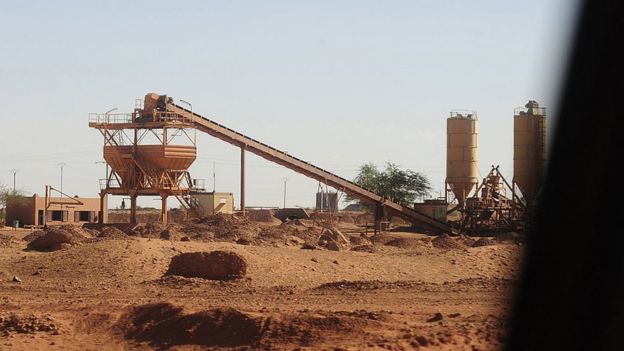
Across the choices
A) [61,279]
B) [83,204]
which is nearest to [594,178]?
[61,279]

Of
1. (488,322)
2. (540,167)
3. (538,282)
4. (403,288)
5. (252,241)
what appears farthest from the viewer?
(540,167)

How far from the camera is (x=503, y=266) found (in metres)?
37.6

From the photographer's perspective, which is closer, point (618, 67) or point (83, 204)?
point (618, 67)

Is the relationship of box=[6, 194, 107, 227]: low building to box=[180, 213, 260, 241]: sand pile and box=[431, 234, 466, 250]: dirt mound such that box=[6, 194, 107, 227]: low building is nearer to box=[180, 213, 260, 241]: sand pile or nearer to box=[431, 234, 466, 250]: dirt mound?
box=[180, 213, 260, 241]: sand pile

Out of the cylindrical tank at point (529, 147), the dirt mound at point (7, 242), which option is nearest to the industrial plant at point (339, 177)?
the cylindrical tank at point (529, 147)

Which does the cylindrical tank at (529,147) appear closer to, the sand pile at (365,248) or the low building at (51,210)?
the sand pile at (365,248)

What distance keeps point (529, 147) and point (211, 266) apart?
3766cm

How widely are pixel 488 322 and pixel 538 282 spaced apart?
722 centimetres

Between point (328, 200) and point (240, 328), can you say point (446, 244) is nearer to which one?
point (240, 328)

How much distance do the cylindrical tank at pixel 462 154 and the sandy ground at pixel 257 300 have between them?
83.9ft

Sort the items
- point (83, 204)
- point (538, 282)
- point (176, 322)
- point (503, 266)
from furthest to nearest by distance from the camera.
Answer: point (83, 204)
point (503, 266)
point (538, 282)
point (176, 322)

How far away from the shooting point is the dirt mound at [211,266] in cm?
3078

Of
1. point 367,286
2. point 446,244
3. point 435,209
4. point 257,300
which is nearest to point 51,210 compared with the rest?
point 435,209

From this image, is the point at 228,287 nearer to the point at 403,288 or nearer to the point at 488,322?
the point at 403,288
